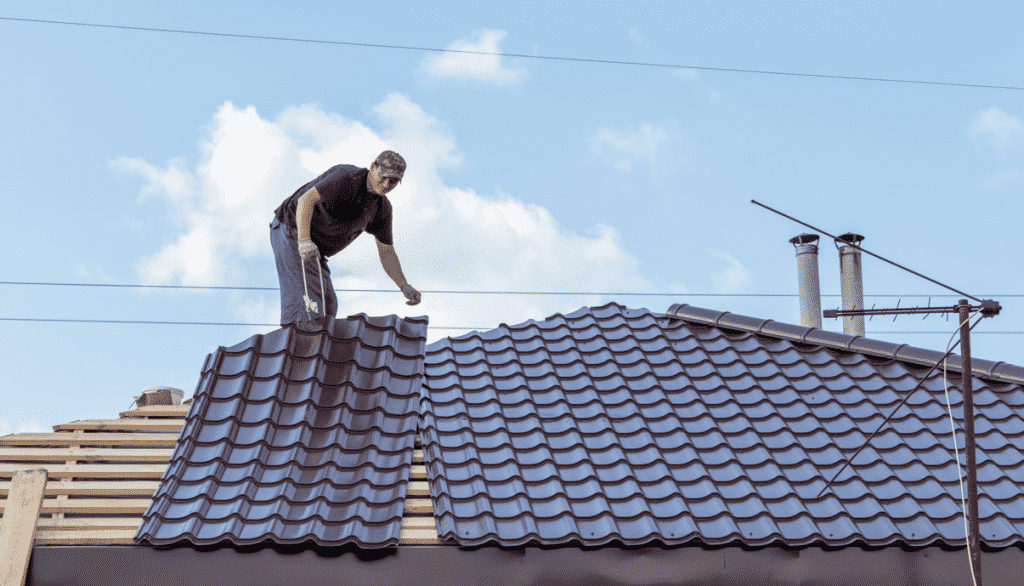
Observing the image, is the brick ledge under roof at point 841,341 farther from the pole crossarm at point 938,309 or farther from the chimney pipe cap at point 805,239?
the chimney pipe cap at point 805,239

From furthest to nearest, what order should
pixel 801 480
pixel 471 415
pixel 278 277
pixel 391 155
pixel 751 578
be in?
1. pixel 278 277
2. pixel 391 155
3. pixel 471 415
4. pixel 801 480
5. pixel 751 578

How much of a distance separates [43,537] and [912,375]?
562 cm

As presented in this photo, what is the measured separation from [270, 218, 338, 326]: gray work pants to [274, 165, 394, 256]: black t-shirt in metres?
0.11

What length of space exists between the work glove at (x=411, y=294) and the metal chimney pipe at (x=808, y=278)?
4.51 meters

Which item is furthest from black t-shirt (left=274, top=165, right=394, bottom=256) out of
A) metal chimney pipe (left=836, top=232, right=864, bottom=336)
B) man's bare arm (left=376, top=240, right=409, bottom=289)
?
metal chimney pipe (left=836, top=232, right=864, bottom=336)

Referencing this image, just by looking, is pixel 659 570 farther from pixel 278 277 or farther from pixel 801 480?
pixel 278 277

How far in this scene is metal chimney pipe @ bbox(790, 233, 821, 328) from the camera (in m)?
9.48

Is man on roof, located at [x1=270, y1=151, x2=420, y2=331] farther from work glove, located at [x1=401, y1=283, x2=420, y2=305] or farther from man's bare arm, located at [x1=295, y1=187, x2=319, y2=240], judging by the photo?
work glove, located at [x1=401, y1=283, x2=420, y2=305]

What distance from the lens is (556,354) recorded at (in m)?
6.67

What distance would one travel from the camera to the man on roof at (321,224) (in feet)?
20.1

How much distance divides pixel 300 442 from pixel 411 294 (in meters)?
1.96

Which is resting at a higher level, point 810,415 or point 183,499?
point 810,415

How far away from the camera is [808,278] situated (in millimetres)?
9703

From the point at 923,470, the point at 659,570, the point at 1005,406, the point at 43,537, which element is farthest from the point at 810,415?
the point at 43,537
